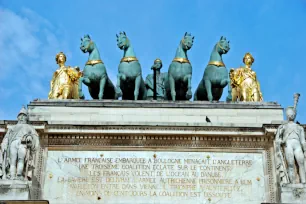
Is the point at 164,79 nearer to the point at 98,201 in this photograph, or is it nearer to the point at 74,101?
the point at 74,101

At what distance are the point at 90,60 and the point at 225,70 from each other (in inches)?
173

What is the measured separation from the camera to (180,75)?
22516 mm

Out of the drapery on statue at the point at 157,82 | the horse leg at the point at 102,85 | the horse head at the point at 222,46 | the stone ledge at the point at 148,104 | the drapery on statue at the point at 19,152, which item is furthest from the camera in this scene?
the drapery on statue at the point at 157,82

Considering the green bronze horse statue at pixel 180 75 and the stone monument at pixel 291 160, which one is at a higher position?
the green bronze horse statue at pixel 180 75

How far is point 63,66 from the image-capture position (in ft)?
81.1

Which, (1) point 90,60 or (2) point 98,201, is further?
(1) point 90,60

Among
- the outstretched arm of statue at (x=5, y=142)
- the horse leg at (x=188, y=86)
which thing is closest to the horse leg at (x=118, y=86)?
the horse leg at (x=188, y=86)

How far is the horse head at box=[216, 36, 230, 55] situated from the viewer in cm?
2327

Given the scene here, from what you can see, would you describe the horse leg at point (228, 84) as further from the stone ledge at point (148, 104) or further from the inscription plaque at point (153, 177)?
the inscription plaque at point (153, 177)

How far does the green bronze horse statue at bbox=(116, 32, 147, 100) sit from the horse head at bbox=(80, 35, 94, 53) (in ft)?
3.34

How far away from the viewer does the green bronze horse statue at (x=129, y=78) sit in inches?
888

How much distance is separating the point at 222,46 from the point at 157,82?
2604mm

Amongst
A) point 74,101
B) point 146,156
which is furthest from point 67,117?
point 146,156

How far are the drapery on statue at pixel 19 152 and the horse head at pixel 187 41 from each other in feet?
20.8
